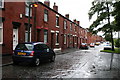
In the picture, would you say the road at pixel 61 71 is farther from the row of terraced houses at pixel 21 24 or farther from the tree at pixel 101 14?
the tree at pixel 101 14

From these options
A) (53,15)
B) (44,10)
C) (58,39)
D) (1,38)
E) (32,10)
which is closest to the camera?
(1,38)

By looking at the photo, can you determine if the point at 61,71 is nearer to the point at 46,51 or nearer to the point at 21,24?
the point at 46,51

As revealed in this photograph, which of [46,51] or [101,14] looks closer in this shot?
[46,51]

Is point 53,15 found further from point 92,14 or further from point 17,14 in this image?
point 17,14

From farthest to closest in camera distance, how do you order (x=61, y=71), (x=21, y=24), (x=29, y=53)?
(x=21, y=24)
(x=29, y=53)
(x=61, y=71)

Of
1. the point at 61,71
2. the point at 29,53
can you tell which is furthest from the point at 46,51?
the point at 61,71

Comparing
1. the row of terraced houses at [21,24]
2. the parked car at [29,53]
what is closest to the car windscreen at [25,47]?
the parked car at [29,53]

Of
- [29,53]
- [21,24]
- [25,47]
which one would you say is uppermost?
[21,24]

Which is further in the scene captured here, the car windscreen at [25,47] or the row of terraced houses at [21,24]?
the row of terraced houses at [21,24]

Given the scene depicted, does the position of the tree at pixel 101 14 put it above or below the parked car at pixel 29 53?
above

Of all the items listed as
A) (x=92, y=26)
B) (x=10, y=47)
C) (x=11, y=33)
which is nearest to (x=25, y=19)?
(x=11, y=33)

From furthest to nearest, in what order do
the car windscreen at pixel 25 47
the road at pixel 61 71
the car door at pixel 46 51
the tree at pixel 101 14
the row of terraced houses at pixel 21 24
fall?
the tree at pixel 101 14
the row of terraced houses at pixel 21 24
the car door at pixel 46 51
the car windscreen at pixel 25 47
the road at pixel 61 71

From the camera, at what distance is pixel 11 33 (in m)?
12.1

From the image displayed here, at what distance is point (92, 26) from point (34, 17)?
10.9m
